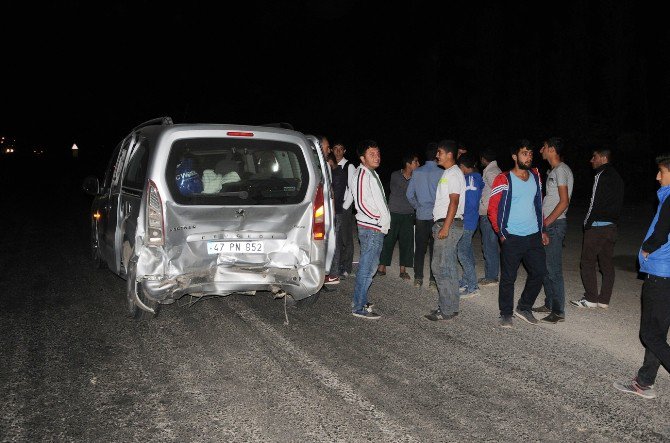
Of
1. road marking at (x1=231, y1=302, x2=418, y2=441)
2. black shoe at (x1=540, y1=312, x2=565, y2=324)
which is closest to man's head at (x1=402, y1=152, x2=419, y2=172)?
black shoe at (x1=540, y1=312, x2=565, y2=324)

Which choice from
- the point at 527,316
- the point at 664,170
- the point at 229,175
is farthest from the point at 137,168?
the point at 664,170

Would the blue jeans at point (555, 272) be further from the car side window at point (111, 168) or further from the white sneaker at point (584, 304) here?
the car side window at point (111, 168)

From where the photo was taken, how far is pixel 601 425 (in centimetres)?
417

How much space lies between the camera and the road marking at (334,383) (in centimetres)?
404

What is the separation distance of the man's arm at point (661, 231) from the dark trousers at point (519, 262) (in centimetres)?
190

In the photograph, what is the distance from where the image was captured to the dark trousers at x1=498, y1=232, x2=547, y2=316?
21.1ft

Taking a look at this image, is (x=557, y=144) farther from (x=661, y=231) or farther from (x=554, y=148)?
(x=661, y=231)

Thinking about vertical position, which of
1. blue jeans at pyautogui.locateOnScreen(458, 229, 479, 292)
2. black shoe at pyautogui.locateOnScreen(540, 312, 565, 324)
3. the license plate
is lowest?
black shoe at pyautogui.locateOnScreen(540, 312, 565, 324)

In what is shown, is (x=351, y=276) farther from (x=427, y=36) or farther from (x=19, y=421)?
(x=427, y=36)

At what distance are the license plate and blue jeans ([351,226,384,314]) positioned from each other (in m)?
1.28

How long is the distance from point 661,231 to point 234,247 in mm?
3626

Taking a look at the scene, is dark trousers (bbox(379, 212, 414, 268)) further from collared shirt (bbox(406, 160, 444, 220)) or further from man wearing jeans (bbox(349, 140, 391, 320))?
man wearing jeans (bbox(349, 140, 391, 320))

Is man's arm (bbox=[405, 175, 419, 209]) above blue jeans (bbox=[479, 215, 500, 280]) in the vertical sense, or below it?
above

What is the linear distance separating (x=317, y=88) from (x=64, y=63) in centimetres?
5345
